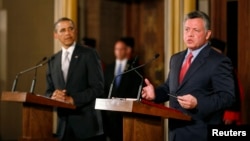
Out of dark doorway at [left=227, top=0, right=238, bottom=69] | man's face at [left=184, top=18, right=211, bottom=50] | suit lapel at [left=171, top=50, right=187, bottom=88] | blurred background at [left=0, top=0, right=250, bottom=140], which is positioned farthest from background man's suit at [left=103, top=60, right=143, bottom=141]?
man's face at [left=184, top=18, right=211, bottom=50]

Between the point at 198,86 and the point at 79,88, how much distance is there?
4.54ft

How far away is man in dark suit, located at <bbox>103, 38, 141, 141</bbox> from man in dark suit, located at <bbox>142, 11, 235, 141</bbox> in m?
2.55

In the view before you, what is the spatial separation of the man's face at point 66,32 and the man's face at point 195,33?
140 cm

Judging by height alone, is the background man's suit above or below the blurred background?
below

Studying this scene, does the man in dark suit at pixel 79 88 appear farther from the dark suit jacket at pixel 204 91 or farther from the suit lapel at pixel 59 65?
the dark suit jacket at pixel 204 91

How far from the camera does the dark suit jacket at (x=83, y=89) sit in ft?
13.9

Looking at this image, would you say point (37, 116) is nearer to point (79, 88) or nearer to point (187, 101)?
point (79, 88)

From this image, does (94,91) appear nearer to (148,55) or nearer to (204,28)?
(204,28)

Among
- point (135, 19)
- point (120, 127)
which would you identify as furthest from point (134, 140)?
point (135, 19)

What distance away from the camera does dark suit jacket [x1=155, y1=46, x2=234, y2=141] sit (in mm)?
3066

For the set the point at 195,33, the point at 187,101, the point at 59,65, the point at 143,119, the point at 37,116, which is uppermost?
the point at 195,33

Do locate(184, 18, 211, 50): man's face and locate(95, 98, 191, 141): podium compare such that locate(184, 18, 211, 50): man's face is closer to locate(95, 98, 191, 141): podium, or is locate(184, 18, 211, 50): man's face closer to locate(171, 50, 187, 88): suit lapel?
locate(171, 50, 187, 88): suit lapel

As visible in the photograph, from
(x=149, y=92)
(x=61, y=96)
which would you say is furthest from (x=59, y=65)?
(x=149, y=92)

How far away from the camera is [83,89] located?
14.1ft
